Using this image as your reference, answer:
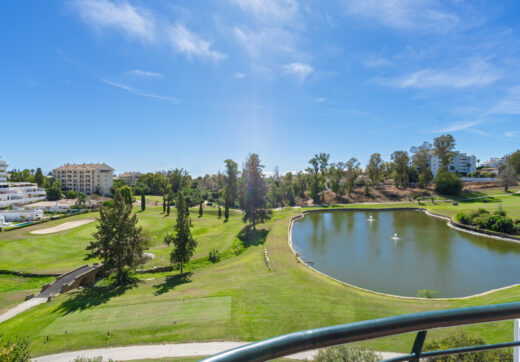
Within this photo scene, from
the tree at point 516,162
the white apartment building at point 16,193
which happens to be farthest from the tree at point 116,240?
the tree at point 516,162

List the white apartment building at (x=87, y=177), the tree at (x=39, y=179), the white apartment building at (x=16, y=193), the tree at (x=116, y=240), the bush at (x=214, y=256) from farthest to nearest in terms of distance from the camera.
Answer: the white apartment building at (x=87, y=177) → the tree at (x=39, y=179) → the white apartment building at (x=16, y=193) → the bush at (x=214, y=256) → the tree at (x=116, y=240)

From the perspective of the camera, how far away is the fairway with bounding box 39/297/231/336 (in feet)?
37.8

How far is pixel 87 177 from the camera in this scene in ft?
242

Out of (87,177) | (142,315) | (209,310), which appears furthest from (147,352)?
(87,177)

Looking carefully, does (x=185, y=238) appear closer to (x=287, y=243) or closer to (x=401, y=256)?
(x=287, y=243)

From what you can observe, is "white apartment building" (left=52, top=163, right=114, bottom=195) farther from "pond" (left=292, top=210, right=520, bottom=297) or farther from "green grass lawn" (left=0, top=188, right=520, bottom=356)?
"green grass lawn" (left=0, top=188, right=520, bottom=356)

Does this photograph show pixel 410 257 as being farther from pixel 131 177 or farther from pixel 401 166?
pixel 131 177

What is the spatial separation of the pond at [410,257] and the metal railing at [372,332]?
1681 centimetres

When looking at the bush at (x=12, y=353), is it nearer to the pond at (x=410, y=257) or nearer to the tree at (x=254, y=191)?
the pond at (x=410, y=257)

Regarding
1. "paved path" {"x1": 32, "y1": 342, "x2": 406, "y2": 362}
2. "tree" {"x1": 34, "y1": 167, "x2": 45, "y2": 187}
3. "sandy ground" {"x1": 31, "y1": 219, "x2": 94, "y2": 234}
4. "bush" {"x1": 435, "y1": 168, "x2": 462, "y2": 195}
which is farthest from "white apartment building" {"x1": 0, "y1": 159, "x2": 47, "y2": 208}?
"bush" {"x1": 435, "y1": 168, "x2": 462, "y2": 195}

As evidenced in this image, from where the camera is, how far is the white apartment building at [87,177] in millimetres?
73312

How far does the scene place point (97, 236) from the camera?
17953mm

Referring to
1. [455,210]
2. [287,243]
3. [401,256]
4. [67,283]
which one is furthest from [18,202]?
[455,210]

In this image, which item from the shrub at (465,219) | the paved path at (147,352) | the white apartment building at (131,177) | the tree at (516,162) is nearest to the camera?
the paved path at (147,352)
